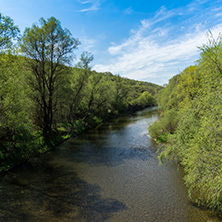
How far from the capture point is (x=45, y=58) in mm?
21906

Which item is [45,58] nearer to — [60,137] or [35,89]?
[35,89]

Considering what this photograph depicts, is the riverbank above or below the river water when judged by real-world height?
above

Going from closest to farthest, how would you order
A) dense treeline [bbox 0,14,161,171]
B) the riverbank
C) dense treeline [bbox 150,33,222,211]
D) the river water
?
dense treeline [bbox 150,33,222,211], the river water, dense treeline [bbox 0,14,161,171], the riverbank

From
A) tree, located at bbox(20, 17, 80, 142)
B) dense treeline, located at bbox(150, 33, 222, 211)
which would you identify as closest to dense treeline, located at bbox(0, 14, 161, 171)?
tree, located at bbox(20, 17, 80, 142)

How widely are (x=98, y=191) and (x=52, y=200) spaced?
3.38m

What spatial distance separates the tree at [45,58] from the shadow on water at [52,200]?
10181 millimetres

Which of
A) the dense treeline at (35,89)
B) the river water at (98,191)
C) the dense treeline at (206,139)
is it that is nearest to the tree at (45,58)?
the dense treeline at (35,89)

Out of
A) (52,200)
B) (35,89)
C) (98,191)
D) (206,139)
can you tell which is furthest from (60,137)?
(206,139)

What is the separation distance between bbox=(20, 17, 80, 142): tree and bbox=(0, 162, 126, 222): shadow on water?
10.2m

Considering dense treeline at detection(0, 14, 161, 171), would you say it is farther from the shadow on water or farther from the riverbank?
the shadow on water

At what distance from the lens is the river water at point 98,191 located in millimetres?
9766

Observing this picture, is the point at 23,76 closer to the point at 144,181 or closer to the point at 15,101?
the point at 15,101

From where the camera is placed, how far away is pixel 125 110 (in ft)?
220

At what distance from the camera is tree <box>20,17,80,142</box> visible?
20516 millimetres
